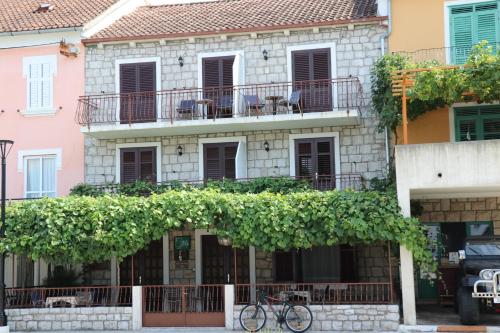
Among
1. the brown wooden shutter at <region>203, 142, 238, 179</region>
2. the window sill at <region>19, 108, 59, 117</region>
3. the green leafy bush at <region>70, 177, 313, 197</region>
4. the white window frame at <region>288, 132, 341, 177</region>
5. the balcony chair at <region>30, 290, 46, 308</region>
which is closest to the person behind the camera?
the balcony chair at <region>30, 290, 46, 308</region>

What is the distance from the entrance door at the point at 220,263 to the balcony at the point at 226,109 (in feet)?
11.7

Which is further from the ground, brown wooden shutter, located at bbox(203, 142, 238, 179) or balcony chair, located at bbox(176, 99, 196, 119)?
balcony chair, located at bbox(176, 99, 196, 119)

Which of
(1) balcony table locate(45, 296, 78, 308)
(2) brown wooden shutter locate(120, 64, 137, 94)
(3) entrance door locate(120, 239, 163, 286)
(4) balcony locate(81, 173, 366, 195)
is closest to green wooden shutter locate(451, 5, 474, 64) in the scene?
(4) balcony locate(81, 173, 366, 195)

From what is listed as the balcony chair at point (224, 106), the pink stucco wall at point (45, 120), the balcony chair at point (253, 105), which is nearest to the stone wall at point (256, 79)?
the pink stucco wall at point (45, 120)

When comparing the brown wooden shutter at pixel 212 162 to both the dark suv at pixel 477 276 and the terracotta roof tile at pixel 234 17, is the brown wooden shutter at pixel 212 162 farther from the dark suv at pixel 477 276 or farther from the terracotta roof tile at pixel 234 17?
the dark suv at pixel 477 276

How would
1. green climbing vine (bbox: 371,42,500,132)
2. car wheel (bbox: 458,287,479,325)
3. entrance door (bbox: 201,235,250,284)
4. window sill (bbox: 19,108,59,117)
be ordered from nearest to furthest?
car wheel (bbox: 458,287,479,325)
green climbing vine (bbox: 371,42,500,132)
entrance door (bbox: 201,235,250,284)
window sill (bbox: 19,108,59,117)

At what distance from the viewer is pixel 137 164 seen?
20.9m

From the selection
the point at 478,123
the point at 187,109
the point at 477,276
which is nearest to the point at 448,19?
the point at 478,123

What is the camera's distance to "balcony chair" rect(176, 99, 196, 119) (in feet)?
65.7

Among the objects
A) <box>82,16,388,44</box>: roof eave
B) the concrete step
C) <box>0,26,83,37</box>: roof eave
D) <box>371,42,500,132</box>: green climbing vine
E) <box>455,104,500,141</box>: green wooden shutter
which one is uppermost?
<box>0,26,83,37</box>: roof eave

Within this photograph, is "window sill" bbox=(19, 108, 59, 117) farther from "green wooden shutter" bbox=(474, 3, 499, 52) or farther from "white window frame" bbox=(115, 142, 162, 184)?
"green wooden shutter" bbox=(474, 3, 499, 52)

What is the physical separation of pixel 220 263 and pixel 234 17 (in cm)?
807

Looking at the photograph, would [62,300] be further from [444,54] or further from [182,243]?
[444,54]

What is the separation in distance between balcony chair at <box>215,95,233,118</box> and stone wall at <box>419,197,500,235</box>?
6.30 metres
